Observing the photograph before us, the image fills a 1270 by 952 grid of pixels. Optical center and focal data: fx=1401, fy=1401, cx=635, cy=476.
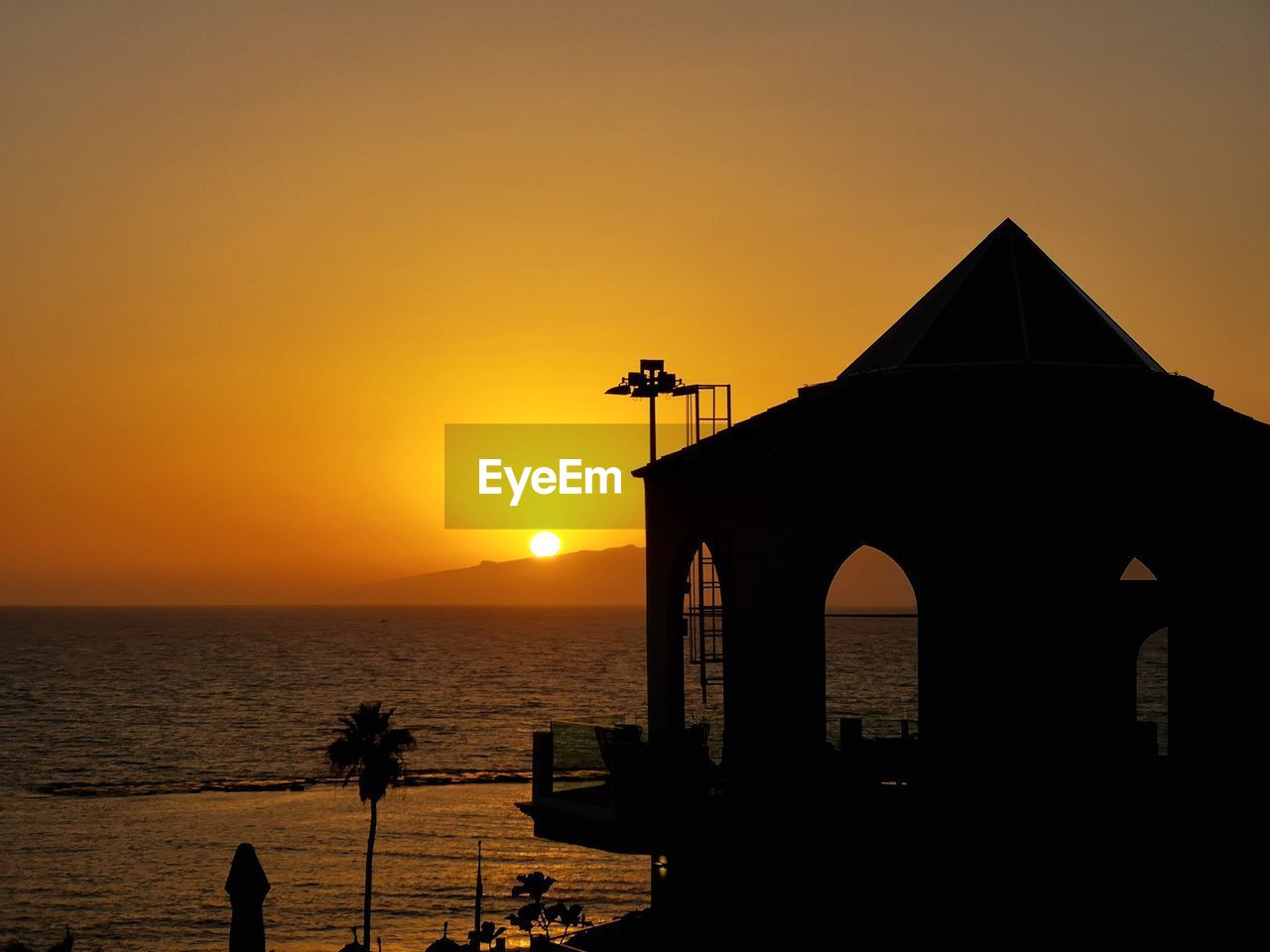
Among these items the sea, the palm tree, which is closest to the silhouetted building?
the sea

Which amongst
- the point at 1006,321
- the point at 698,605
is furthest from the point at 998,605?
the point at 698,605

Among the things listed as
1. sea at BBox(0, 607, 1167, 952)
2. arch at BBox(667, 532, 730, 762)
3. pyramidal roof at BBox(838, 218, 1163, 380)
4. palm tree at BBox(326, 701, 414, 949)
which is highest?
pyramidal roof at BBox(838, 218, 1163, 380)

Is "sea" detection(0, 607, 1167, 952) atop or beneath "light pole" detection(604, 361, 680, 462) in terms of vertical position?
beneath

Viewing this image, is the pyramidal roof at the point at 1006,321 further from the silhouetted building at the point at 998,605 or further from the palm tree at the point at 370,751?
the palm tree at the point at 370,751

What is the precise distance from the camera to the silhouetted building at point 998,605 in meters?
15.5

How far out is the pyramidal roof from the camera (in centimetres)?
1733

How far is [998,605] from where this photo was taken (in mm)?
15469

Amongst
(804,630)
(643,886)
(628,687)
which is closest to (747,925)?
(804,630)

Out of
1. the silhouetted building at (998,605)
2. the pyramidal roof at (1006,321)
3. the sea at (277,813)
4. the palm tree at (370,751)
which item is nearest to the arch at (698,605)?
the silhouetted building at (998,605)

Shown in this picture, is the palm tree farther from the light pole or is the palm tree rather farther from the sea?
the light pole

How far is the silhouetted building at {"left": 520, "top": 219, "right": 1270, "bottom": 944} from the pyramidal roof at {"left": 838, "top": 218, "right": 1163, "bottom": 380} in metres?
0.07

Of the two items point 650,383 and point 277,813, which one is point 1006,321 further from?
point 277,813

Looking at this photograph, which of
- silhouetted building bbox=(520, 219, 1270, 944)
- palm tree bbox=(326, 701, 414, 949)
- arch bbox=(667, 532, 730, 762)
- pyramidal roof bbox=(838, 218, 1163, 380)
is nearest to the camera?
silhouetted building bbox=(520, 219, 1270, 944)

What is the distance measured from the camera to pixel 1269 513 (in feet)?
52.1
